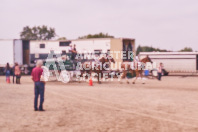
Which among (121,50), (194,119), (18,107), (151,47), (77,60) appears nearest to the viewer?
(194,119)

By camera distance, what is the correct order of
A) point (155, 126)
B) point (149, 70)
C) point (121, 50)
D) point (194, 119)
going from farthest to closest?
Result: 1. point (149, 70)
2. point (121, 50)
3. point (194, 119)
4. point (155, 126)

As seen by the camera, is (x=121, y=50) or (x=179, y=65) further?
(x=179, y=65)

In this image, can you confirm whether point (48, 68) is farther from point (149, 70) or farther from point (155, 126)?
point (155, 126)

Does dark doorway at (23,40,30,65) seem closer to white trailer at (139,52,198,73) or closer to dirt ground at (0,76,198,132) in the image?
white trailer at (139,52,198,73)

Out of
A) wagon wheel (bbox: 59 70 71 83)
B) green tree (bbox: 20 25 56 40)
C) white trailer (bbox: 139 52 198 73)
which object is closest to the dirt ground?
wagon wheel (bbox: 59 70 71 83)

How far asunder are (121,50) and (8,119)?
90.7 ft

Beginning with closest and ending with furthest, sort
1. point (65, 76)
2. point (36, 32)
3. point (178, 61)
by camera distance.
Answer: point (65, 76), point (178, 61), point (36, 32)

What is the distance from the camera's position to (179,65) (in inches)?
1683

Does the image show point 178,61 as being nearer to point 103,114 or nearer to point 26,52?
point 26,52

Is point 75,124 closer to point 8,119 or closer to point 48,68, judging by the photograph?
point 8,119

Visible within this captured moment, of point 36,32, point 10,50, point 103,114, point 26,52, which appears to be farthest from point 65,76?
point 36,32

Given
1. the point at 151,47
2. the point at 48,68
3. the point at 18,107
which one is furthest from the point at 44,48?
the point at 151,47

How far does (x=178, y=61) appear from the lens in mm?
42844

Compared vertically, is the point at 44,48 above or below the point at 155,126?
above
